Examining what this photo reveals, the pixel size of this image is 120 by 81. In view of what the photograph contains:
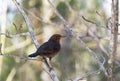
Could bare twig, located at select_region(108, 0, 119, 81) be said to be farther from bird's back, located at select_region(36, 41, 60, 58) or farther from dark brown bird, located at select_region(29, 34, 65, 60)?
bird's back, located at select_region(36, 41, 60, 58)

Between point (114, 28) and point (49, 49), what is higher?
point (114, 28)

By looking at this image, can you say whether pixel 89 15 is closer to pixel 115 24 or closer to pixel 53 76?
pixel 53 76

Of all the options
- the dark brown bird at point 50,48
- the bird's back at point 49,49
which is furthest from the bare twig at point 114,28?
the bird's back at point 49,49

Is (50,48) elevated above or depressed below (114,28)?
below

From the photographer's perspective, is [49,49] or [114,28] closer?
[114,28]

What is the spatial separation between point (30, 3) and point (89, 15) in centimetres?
140

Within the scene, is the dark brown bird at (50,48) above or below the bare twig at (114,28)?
below

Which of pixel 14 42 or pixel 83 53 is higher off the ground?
pixel 14 42

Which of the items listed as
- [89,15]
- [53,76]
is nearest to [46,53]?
[53,76]

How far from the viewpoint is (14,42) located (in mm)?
9680

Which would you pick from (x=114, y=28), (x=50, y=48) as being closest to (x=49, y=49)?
(x=50, y=48)

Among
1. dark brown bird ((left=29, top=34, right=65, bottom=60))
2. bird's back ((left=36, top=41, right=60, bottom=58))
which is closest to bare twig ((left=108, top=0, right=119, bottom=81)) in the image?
dark brown bird ((left=29, top=34, right=65, bottom=60))

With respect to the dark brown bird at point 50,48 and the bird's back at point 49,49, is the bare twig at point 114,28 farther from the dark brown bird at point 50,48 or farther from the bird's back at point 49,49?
the bird's back at point 49,49

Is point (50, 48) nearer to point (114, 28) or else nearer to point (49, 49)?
point (49, 49)
